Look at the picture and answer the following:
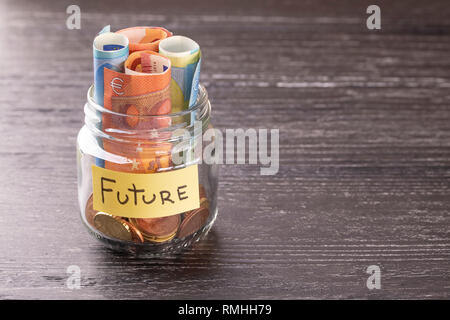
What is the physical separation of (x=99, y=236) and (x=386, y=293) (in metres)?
Answer: 0.35

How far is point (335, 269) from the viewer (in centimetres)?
79

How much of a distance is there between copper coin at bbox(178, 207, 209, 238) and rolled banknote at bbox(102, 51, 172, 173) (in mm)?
75

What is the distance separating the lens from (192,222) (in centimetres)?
80

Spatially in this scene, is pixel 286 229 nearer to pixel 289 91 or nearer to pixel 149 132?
pixel 149 132

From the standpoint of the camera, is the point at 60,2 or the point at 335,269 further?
the point at 60,2

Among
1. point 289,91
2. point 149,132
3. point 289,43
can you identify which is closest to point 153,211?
point 149,132

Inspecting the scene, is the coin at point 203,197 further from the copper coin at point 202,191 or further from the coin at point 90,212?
the coin at point 90,212

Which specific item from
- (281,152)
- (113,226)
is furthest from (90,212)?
(281,152)

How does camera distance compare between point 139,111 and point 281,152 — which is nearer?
point 139,111

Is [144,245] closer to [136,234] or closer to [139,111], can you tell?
[136,234]

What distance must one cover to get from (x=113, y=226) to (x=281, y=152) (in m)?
0.33

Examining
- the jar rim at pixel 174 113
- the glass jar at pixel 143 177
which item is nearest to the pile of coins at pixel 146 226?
the glass jar at pixel 143 177

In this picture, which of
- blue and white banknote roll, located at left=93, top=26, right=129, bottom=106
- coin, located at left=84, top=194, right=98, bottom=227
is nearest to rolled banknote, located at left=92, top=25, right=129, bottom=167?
blue and white banknote roll, located at left=93, top=26, right=129, bottom=106

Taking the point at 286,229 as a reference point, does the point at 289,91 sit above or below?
above
